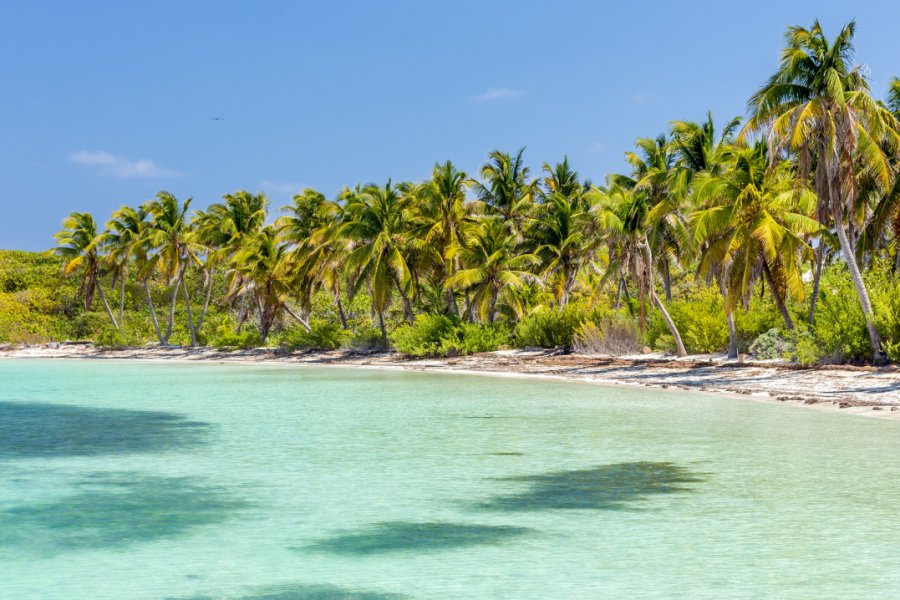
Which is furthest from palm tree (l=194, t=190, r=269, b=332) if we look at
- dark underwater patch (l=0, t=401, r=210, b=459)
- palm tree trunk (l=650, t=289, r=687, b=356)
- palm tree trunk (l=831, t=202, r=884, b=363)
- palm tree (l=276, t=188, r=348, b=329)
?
palm tree trunk (l=831, t=202, r=884, b=363)

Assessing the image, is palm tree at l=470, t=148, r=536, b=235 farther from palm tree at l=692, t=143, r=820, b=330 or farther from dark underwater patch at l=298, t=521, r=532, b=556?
dark underwater patch at l=298, t=521, r=532, b=556

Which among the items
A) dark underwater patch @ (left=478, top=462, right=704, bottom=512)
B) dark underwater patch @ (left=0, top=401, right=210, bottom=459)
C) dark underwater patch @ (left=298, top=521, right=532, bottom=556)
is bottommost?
dark underwater patch @ (left=298, top=521, right=532, bottom=556)

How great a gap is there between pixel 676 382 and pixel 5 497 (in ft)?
53.8

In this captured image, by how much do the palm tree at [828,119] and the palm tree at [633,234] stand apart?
6397mm

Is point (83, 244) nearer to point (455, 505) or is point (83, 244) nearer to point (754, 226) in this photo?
point (754, 226)

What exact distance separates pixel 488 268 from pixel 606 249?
4918 millimetres

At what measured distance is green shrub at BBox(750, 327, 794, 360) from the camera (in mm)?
24281

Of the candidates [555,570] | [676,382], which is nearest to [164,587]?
[555,570]

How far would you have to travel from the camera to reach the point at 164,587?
18.3ft

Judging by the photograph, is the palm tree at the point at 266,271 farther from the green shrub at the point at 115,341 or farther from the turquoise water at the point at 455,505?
the turquoise water at the point at 455,505

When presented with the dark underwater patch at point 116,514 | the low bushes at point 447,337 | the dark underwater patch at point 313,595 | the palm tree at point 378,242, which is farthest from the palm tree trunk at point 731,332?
the dark underwater patch at point 313,595

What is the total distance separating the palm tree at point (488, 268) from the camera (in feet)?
113

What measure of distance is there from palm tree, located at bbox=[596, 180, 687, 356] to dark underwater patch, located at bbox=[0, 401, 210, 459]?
641 inches

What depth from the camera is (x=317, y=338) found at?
4206 centimetres
